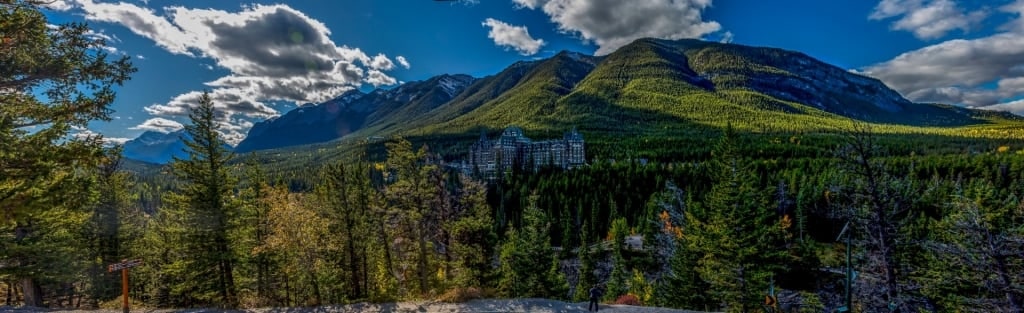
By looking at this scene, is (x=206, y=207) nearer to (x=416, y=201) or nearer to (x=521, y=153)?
(x=416, y=201)

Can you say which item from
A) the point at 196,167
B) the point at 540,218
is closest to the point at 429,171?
the point at 540,218

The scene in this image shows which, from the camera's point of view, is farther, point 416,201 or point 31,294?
point 416,201

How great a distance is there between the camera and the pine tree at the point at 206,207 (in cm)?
1970

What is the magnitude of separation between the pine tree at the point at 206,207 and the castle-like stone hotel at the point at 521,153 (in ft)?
340

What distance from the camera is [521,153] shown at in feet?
461

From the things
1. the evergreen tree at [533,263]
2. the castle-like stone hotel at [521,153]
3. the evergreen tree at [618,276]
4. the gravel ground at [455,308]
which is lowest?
the evergreen tree at [618,276]

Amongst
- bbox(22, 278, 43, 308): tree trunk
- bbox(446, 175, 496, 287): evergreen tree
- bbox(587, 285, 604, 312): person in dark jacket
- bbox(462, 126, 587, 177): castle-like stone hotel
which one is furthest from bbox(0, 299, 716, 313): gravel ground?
bbox(462, 126, 587, 177): castle-like stone hotel

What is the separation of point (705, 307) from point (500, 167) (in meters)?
96.1

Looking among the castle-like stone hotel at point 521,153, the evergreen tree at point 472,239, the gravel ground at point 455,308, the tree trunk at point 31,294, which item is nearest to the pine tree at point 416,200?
the evergreen tree at point 472,239

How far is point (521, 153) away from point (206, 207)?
400ft

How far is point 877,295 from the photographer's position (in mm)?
16625

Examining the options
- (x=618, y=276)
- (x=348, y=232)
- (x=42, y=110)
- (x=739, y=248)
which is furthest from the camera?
(x=618, y=276)

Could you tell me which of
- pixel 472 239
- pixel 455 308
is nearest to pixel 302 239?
pixel 472 239

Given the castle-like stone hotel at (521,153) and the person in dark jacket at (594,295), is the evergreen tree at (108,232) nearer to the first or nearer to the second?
the person in dark jacket at (594,295)
